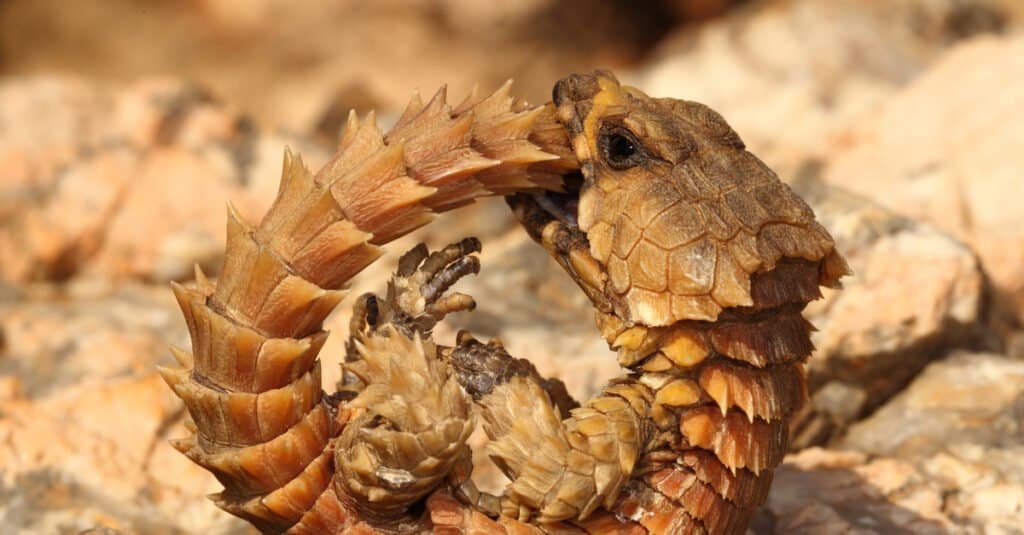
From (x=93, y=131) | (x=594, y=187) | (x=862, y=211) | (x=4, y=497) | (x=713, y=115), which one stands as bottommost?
(x=4, y=497)

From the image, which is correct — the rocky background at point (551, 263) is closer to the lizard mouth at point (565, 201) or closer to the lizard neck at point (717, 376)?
the lizard neck at point (717, 376)

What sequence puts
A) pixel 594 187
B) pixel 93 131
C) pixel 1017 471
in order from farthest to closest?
1. pixel 93 131
2. pixel 1017 471
3. pixel 594 187

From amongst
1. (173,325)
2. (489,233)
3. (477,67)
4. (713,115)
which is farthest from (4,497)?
(477,67)

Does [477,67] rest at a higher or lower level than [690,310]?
higher

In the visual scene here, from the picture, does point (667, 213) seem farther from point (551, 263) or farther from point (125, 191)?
point (125, 191)

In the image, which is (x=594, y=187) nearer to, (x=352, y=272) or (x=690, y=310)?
(x=690, y=310)

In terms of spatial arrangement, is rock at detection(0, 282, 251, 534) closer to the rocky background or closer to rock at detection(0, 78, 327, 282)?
the rocky background

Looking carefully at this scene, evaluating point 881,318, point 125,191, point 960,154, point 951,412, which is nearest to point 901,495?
point 951,412

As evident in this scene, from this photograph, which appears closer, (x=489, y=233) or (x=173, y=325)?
(x=173, y=325)
